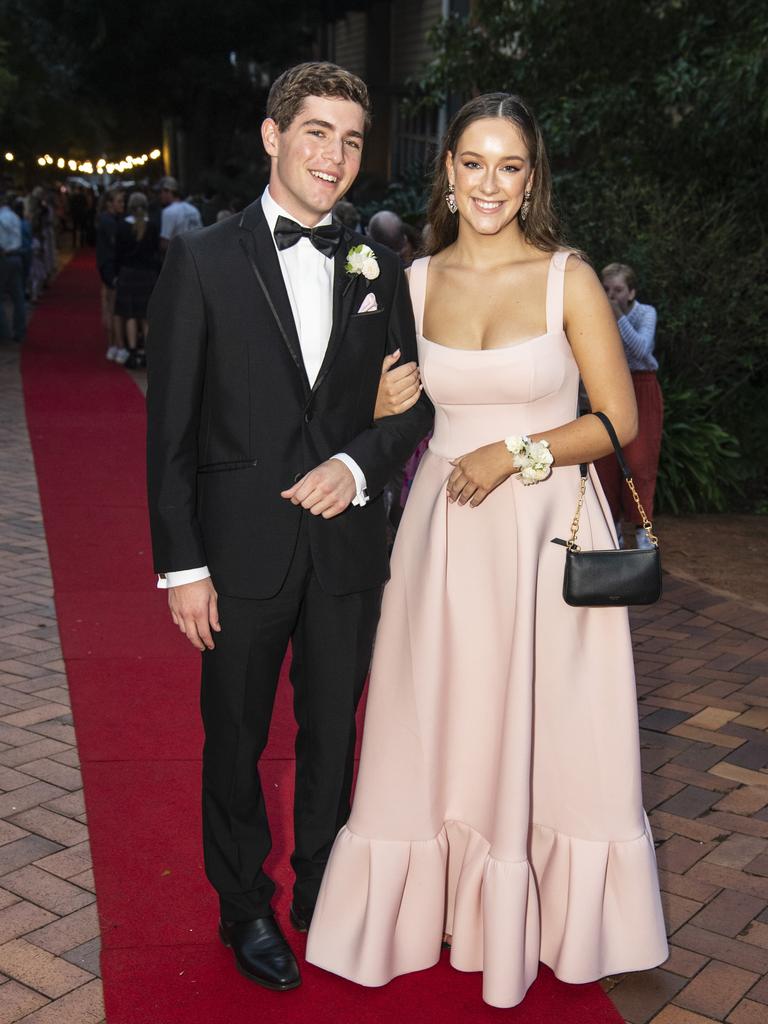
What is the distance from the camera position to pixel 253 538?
9.34ft

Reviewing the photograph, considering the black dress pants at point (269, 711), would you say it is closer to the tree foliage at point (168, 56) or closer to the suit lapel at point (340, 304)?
the suit lapel at point (340, 304)

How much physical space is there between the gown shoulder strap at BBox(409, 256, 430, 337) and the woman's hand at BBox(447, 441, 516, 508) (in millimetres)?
398

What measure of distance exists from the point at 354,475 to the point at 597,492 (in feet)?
A: 2.16

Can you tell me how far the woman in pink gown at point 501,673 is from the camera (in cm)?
292

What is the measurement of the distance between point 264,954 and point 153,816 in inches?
40.0

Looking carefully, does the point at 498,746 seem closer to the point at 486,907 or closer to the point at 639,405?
the point at 486,907

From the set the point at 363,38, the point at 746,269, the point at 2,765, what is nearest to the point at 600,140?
the point at 746,269

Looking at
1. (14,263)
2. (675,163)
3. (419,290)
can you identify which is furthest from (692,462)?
(14,263)

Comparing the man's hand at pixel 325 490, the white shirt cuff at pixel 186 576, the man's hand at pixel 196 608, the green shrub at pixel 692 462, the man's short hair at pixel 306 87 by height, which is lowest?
the green shrub at pixel 692 462

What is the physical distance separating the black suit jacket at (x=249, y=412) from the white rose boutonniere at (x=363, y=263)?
4 centimetres

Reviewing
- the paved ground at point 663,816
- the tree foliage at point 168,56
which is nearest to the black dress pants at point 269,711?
the paved ground at point 663,816

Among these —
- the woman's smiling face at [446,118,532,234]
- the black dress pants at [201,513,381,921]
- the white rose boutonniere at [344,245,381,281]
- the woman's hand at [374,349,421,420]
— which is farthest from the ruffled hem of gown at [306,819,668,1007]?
the woman's smiling face at [446,118,532,234]

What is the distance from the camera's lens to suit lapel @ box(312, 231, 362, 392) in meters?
2.84

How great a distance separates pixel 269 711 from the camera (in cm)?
305
